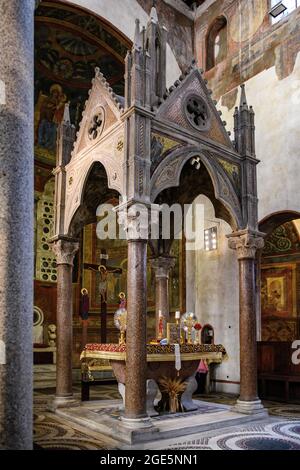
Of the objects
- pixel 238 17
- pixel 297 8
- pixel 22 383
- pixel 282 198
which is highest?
pixel 238 17

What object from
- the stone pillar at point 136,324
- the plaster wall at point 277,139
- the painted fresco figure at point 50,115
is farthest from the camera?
the painted fresco figure at point 50,115

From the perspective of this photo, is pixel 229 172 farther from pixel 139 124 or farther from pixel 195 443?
pixel 195 443

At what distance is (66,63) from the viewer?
46.8 ft

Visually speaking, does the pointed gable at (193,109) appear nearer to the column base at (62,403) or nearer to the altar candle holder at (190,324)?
the altar candle holder at (190,324)

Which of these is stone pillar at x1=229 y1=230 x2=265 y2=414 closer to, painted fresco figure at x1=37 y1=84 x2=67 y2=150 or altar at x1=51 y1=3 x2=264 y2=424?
altar at x1=51 y1=3 x2=264 y2=424

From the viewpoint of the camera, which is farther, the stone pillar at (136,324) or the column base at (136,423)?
the stone pillar at (136,324)

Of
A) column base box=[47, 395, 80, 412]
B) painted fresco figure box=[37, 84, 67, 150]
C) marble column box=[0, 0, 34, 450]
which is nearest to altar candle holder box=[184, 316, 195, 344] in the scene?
column base box=[47, 395, 80, 412]

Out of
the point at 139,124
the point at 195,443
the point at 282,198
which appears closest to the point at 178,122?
the point at 139,124

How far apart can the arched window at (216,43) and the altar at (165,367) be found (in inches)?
351

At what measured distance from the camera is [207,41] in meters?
14.2

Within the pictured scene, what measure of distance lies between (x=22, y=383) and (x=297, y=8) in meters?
11.1

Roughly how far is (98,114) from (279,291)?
1199 cm

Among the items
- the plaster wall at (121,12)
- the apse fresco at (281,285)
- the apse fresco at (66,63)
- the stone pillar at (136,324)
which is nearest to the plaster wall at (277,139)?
the plaster wall at (121,12)

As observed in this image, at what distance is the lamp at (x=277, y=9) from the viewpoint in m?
11.6
